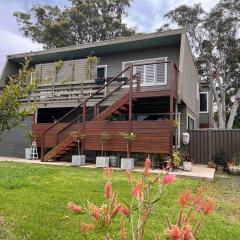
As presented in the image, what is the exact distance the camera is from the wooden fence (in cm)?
1583

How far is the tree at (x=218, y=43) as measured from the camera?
27.6 m

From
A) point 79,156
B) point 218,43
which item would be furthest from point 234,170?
point 218,43

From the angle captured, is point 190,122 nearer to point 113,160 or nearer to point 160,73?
point 160,73

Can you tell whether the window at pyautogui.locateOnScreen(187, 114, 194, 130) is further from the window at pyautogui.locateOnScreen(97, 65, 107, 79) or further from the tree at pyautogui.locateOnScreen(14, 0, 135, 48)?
the tree at pyautogui.locateOnScreen(14, 0, 135, 48)

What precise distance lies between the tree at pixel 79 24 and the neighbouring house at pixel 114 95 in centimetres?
1272

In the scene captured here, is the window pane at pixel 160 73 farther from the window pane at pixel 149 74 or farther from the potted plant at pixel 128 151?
the potted plant at pixel 128 151

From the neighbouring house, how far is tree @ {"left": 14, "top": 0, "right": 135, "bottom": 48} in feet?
41.7

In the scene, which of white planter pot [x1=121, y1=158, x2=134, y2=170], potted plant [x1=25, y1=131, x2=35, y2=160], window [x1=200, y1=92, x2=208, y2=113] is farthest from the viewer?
window [x1=200, y1=92, x2=208, y2=113]

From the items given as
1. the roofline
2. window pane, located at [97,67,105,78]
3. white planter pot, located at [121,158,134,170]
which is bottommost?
white planter pot, located at [121,158,134,170]

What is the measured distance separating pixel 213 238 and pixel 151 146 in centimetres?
747

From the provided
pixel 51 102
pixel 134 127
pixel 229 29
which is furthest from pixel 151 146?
pixel 229 29

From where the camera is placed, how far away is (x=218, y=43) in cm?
2828

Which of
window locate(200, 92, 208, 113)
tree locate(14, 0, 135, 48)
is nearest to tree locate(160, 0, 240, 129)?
window locate(200, 92, 208, 113)

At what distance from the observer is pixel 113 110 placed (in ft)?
42.7
